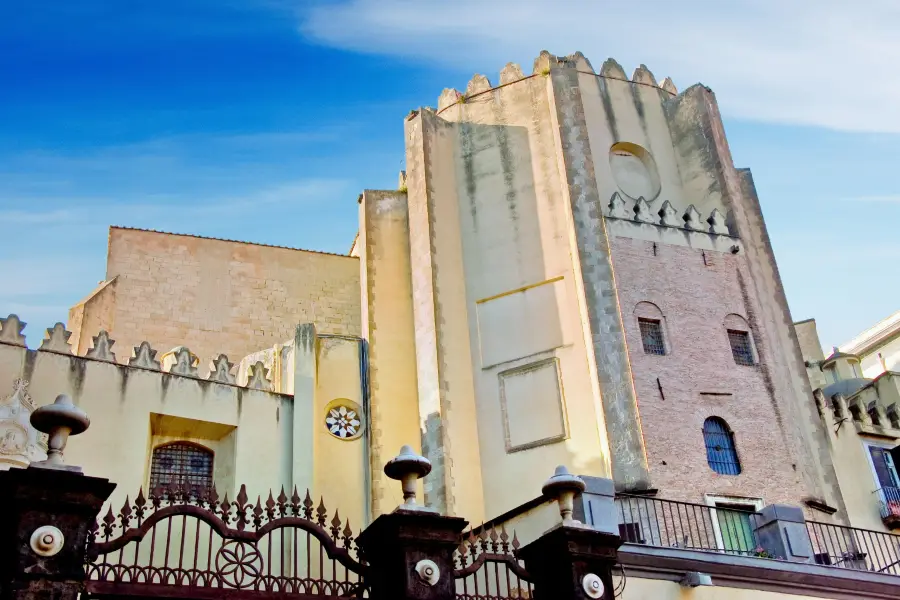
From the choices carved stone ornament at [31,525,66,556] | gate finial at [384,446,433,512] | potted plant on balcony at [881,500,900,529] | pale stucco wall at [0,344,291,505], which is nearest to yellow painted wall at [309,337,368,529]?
pale stucco wall at [0,344,291,505]

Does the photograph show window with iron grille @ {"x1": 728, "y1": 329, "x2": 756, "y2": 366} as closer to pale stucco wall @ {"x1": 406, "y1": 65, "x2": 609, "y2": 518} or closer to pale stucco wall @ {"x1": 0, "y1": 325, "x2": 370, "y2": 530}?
pale stucco wall @ {"x1": 406, "y1": 65, "x2": 609, "y2": 518}

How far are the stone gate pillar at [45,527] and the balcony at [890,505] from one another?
62.7 ft

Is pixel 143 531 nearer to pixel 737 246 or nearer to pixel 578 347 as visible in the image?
pixel 578 347

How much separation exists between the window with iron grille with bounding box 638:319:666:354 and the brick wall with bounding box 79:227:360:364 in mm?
9420

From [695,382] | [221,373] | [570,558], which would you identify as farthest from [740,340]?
[570,558]

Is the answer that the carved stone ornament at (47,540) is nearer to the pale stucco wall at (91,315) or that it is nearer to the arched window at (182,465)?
the arched window at (182,465)

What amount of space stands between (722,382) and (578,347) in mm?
2970

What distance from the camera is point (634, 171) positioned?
24484mm

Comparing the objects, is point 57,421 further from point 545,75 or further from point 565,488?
point 545,75

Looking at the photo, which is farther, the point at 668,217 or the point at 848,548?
the point at 668,217

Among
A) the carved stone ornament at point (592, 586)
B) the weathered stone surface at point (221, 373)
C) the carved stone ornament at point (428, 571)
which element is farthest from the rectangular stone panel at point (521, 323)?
the carved stone ornament at point (428, 571)

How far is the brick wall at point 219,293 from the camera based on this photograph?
25.9m

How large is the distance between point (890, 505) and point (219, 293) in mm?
16769

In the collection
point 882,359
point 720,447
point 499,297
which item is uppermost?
point 882,359
